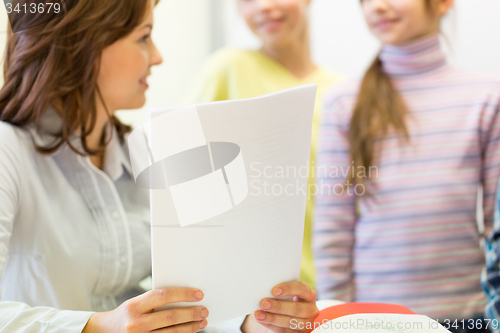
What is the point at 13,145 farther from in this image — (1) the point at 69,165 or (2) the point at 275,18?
(2) the point at 275,18

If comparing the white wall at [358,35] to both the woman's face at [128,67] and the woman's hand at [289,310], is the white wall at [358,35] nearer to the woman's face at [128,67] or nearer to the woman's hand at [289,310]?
the woman's face at [128,67]

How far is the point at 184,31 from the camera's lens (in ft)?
4.81

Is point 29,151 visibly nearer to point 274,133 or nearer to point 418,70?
point 274,133

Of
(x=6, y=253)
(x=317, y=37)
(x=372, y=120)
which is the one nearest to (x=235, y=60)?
(x=317, y=37)

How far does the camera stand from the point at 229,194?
0.48m

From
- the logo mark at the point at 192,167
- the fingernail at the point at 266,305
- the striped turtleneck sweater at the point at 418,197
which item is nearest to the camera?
the logo mark at the point at 192,167

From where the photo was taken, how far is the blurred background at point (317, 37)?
40.4 inches

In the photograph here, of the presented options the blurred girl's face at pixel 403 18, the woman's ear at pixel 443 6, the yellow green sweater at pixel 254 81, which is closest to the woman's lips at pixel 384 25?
the blurred girl's face at pixel 403 18

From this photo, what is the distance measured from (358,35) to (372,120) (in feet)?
1.23

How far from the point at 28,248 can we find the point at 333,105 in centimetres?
69

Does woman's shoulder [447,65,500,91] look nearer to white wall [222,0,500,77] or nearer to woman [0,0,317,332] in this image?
white wall [222,0,500,77]

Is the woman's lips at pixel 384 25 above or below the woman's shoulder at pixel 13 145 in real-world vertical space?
above

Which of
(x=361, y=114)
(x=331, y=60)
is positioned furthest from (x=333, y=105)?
(x=331, y=60)

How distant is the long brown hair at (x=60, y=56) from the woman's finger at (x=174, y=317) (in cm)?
34
